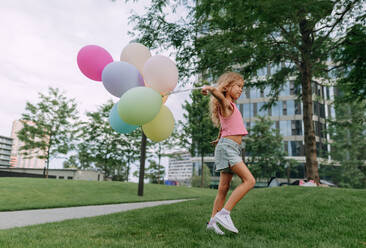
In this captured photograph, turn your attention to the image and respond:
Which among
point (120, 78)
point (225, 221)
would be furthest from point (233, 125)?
point (120, 78)

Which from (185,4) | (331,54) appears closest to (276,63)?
(331,54)

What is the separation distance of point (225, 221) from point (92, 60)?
319cm

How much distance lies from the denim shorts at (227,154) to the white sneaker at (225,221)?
22.0 inches

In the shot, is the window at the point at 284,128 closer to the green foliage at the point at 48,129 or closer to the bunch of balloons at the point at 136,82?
the green foliage at the point at 48,129

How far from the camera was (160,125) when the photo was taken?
4207 millimetres

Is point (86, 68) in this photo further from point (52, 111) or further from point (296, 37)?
point (52, 111)

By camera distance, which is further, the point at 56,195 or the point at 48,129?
the point at 48,129

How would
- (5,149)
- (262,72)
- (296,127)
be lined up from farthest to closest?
(5,149) → (296,127) → (262,72)

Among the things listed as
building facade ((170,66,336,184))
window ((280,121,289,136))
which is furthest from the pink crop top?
window ((280,121,289,136))

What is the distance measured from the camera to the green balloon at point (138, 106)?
3469 mm

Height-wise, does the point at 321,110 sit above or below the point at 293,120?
above

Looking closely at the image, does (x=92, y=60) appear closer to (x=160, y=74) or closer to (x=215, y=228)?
(x=160, y=74)

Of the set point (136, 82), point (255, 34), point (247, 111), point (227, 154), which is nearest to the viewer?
Result: point (227, 154)

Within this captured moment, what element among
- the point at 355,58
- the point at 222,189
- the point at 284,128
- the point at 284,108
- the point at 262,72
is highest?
the point at 284,108
